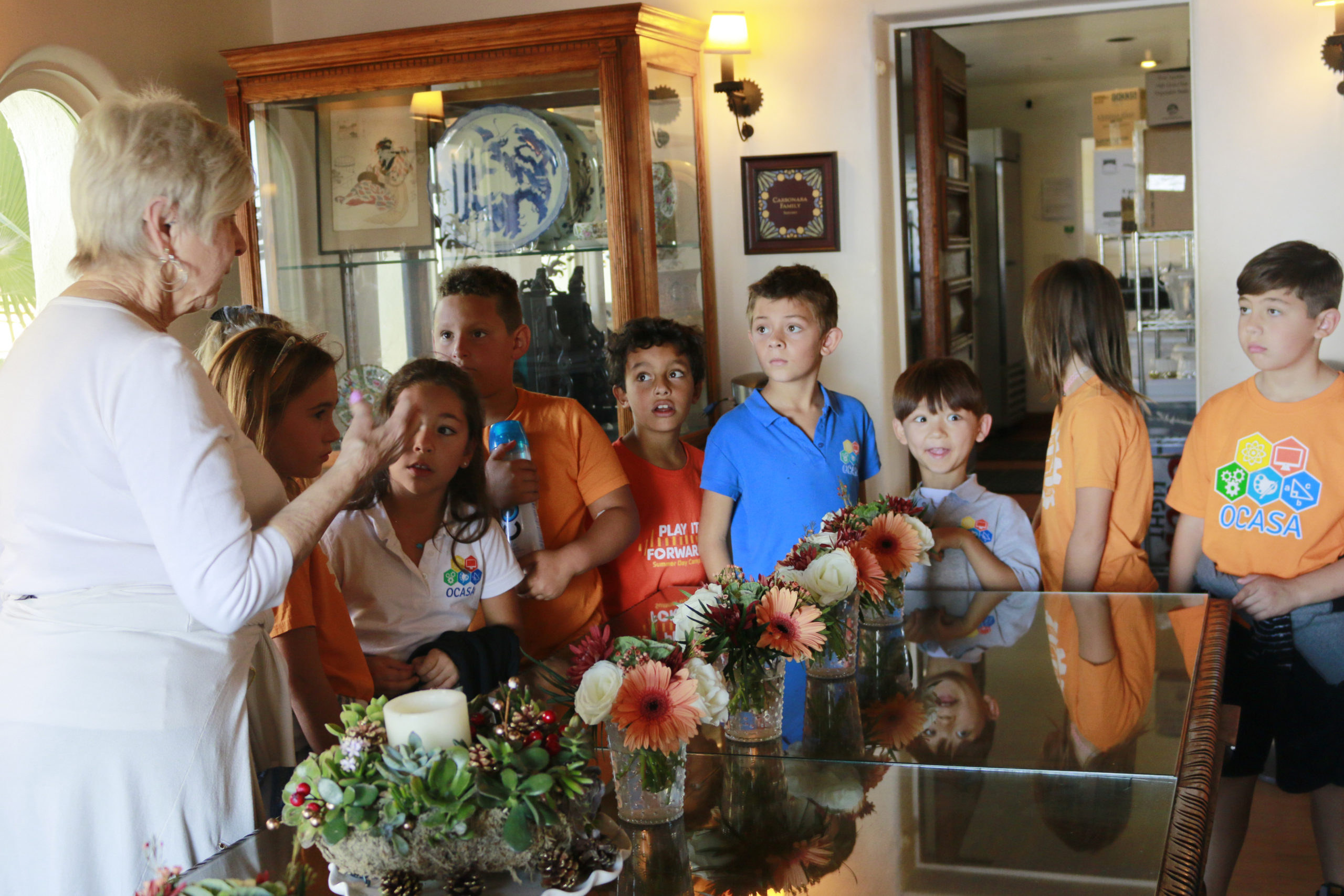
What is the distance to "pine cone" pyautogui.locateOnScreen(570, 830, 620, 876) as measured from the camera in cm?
103

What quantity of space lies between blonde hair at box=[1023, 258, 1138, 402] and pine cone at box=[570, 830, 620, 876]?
166cm

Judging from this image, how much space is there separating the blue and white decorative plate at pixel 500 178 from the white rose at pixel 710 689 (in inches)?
103

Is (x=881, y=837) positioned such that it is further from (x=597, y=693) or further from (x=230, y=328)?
(x=230, y=328)

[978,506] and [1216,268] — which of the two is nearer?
[978,506]

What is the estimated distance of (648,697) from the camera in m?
1.11

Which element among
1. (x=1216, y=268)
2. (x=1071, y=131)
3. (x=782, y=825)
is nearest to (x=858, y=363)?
(x=1216, y=268)

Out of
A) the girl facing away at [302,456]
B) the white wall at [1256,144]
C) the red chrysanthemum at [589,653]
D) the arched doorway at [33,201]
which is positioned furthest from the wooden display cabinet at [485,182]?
the red chrysanthemum at [589,653]

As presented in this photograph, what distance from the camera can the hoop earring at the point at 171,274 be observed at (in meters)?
1.26

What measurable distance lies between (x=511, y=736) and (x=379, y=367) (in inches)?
120

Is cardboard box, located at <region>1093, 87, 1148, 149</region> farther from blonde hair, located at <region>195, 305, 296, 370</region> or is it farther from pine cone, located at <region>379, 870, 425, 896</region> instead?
pine cone, located at <region>379, 870, 425, 896</region>

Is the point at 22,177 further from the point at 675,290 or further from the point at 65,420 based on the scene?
the point at 65,420

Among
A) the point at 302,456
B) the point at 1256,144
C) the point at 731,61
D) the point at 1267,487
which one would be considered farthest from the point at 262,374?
the point at 1256,144

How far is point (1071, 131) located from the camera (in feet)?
28.7

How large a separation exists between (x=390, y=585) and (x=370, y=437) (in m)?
0.54
